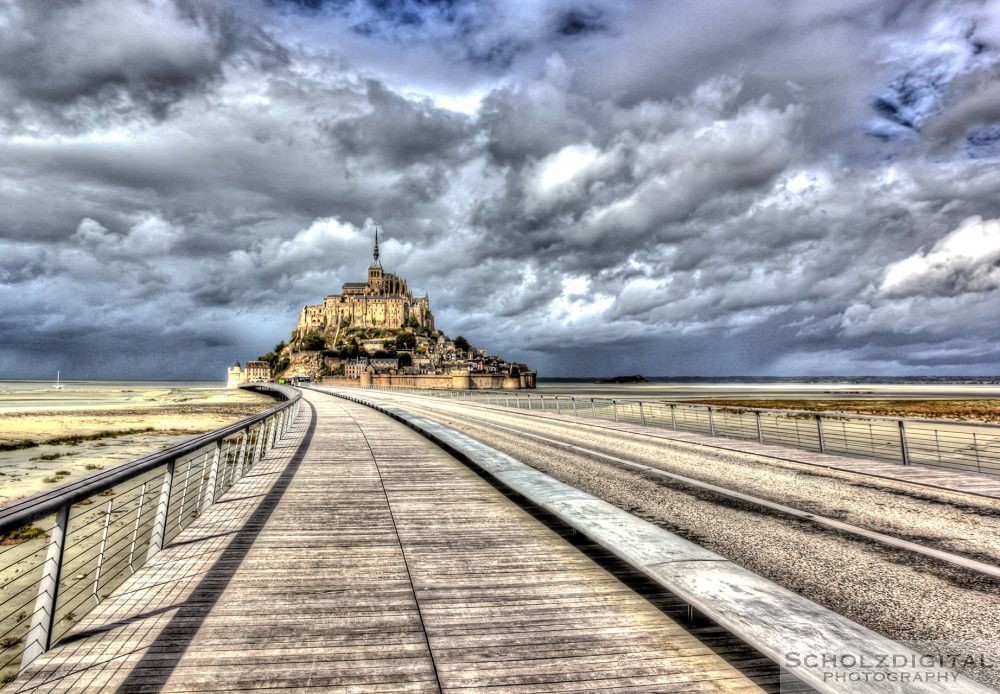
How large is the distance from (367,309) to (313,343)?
71.9ft

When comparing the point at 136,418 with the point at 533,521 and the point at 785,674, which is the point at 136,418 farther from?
the point at 785,674

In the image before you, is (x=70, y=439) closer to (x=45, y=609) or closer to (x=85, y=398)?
(x=45, y=609)

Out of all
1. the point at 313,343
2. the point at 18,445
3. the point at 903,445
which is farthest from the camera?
the point at 313,343

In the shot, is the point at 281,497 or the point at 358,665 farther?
the point at 281,497

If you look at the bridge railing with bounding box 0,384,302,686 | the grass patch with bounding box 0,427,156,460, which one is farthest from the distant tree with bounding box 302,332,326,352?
the bridge railing with bounding box 0,384,302,686

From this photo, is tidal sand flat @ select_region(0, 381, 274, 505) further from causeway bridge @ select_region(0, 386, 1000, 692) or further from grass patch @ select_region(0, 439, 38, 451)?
causeway bridge @ select_region(0, 386, 1000, 692)

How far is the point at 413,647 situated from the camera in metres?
3.34

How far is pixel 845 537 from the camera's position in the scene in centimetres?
594

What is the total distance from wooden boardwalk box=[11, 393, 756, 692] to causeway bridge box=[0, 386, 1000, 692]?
0.05 ft

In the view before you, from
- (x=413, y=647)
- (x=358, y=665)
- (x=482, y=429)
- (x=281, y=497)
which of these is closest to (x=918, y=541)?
(x=413, y=647)

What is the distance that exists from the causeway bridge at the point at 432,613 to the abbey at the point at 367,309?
7073 inches

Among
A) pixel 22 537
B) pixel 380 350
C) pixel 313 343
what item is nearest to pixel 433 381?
pixel 380 350

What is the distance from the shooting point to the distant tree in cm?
17762

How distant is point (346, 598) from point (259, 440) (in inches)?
345
